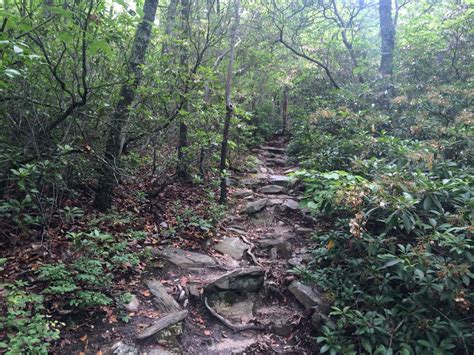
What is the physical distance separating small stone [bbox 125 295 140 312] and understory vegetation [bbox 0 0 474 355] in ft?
0.33

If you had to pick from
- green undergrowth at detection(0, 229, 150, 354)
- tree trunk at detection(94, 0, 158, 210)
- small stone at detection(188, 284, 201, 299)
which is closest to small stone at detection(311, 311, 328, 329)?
small stone at detection(188, 284, 201, 299)

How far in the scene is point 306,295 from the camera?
388cm

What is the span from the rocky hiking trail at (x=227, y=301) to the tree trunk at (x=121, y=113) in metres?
1.21

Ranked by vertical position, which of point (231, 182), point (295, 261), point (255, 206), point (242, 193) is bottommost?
point (295, 261)

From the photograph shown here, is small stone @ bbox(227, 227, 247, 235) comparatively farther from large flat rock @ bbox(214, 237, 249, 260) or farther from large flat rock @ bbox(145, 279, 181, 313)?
large flat rock @ bbox(145, 279, 181, 313)

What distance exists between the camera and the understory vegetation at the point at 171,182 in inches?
117

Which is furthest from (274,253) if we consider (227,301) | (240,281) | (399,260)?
(399,260)

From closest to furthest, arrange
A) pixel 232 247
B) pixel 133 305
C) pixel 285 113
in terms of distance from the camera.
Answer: pixel 133 305 < pixel 232 247 < pixel 285 113

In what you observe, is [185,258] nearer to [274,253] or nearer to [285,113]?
[274,253]

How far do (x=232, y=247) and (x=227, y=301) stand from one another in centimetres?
123

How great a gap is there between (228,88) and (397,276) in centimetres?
439

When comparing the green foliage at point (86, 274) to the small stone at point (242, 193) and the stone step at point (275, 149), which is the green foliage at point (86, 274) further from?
the stone step at point (275, 149)

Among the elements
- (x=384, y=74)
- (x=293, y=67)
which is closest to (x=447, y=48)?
(x=384, y=74)

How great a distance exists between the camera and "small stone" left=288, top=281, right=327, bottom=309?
3736 mm
